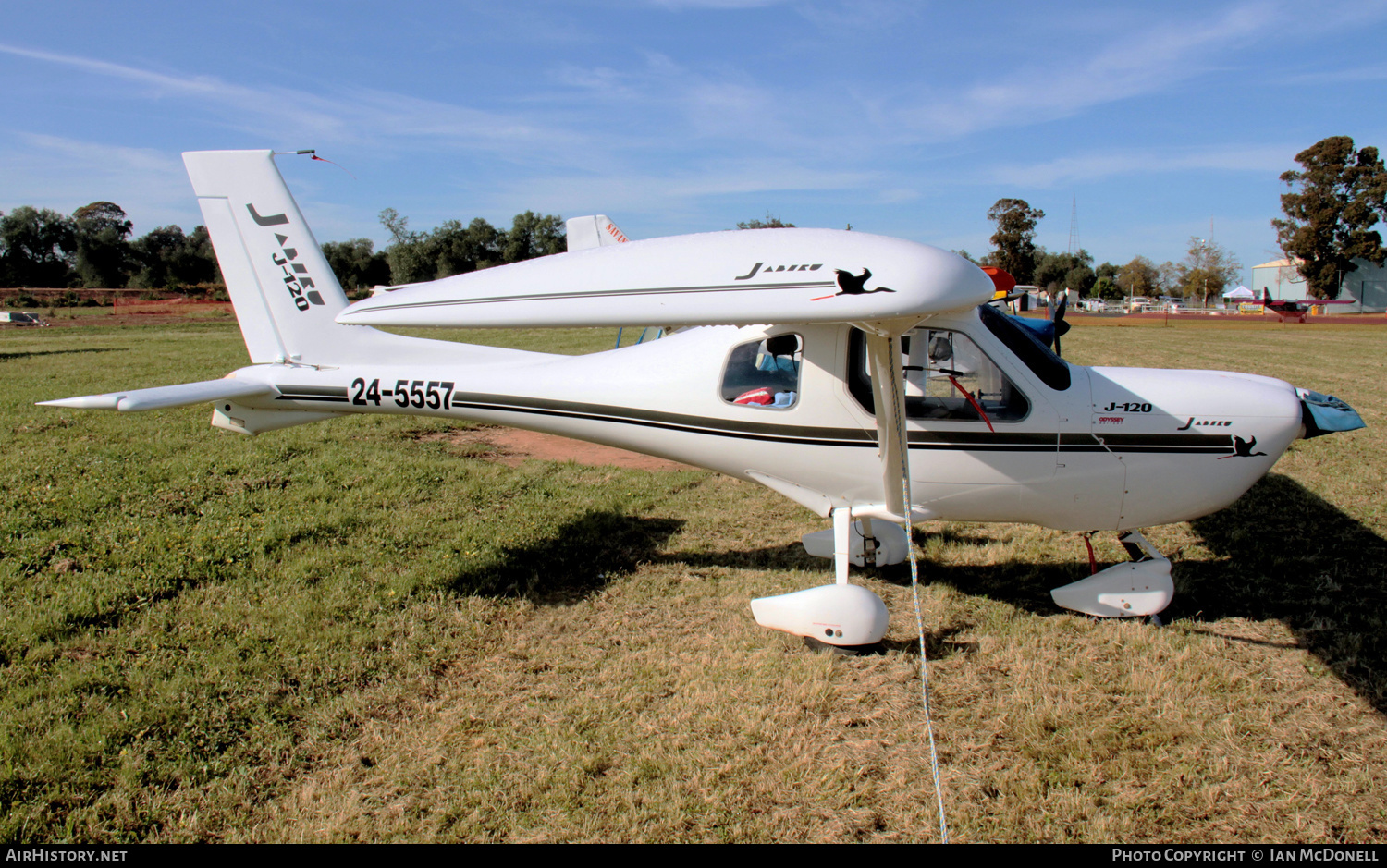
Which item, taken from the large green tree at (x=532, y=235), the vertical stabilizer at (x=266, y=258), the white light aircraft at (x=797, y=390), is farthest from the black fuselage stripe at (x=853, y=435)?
the large green tree at (x=532, y=235)

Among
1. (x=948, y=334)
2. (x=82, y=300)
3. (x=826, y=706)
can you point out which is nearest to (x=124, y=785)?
(x=826, y=706)

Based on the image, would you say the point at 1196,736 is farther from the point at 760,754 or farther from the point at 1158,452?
the point at 760,754

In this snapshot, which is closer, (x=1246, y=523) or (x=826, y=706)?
(x=826, y=706)

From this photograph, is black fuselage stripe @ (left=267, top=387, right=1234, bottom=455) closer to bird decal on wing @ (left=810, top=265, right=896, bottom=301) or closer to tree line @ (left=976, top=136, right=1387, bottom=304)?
bird decal on wing @ (left=810, top=265, right=896, bottom=301)

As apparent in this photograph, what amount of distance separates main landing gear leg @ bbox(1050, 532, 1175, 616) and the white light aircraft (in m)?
0.01

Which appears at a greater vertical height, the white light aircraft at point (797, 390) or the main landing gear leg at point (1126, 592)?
the white light aircraft at point (797, 390)

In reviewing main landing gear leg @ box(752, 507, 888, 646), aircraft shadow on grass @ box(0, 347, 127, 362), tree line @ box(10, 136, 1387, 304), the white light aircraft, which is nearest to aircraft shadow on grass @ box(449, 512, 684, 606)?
the white light aircraft

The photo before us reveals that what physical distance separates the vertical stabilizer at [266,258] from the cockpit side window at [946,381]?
3866 mm

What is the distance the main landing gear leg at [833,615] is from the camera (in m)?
4.27

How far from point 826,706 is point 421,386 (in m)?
3.65

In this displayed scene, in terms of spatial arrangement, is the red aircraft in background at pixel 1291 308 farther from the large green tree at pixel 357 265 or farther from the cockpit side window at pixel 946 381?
the large green tree at pixel 357 265

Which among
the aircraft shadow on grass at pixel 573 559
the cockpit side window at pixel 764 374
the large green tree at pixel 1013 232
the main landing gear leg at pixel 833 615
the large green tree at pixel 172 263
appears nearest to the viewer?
the main landing gear leg at pixel 833 615

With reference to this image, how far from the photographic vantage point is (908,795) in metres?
3.21

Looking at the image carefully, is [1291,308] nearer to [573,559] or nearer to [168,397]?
[573,559]
